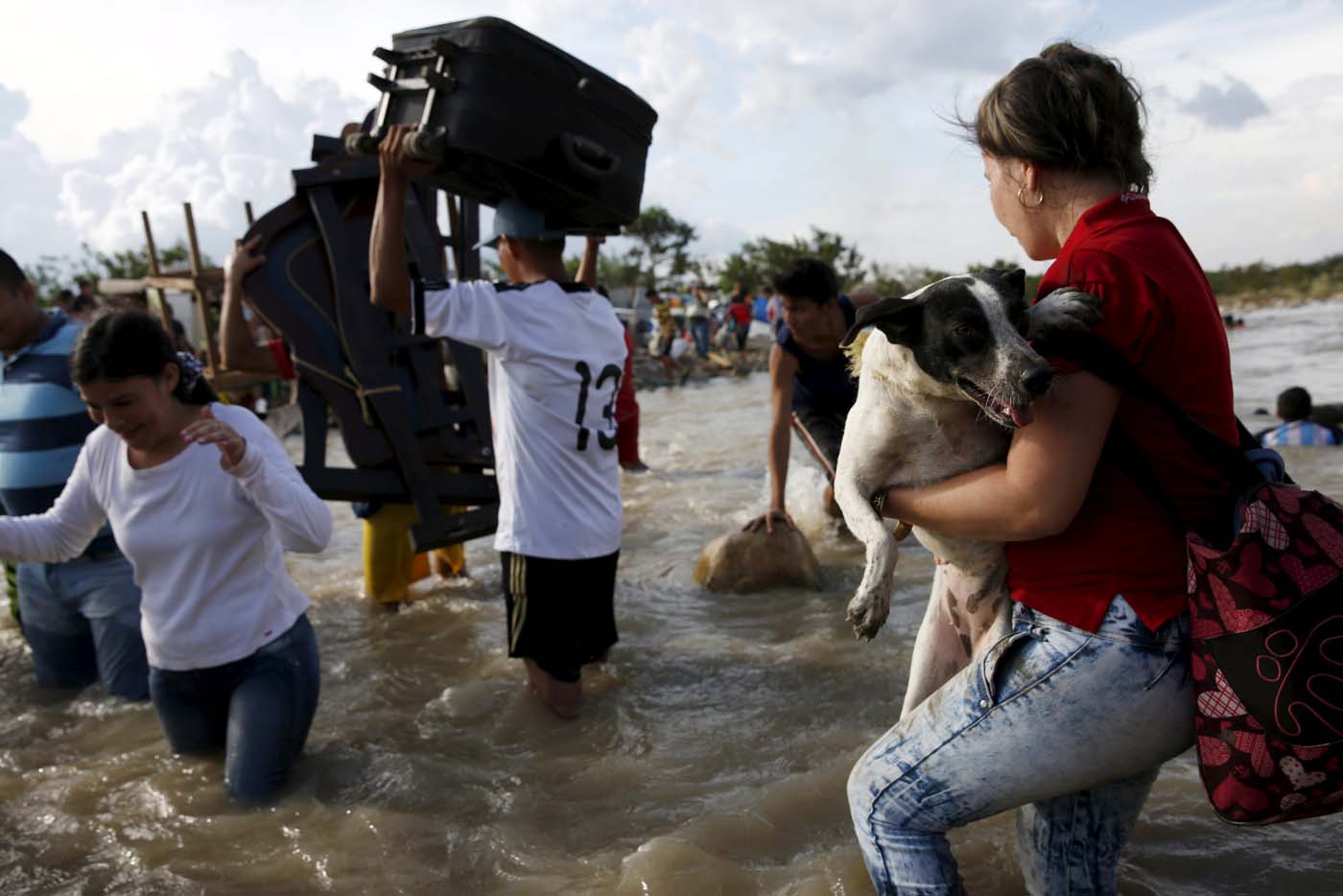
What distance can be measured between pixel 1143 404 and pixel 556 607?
2724 mm

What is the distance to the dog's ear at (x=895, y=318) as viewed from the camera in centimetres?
201

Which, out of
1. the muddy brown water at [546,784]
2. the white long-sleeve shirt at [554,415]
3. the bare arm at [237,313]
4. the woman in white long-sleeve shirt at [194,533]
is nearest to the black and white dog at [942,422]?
the muddy brown water at [546,784]

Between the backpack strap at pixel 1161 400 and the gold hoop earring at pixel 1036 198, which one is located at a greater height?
the gold hoop earring at pixel 1036 198

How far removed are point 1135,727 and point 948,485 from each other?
0.59m

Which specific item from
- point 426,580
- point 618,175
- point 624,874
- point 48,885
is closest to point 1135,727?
point 624,874

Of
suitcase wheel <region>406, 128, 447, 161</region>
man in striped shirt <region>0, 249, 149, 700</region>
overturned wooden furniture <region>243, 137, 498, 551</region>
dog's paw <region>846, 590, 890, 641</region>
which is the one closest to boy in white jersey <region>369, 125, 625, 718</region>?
suitcase wheel <region>406, 128, 447, 161</region>

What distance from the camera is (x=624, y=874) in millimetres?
3164

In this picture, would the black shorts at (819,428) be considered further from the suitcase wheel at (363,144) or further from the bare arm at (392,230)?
the suitcase wheel at (363,144)

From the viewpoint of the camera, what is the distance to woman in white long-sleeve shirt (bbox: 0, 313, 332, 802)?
3.48 metres

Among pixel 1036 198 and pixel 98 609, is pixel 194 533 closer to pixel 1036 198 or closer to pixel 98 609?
pixel 98 609

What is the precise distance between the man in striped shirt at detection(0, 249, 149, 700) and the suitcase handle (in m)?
2.62

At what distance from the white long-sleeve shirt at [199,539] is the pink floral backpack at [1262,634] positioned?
2.89m

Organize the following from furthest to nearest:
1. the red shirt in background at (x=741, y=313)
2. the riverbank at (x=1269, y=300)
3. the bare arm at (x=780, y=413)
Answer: the riverbank at (x=1269, y=300)
the red shirt in background at (x=741, y=313)
the bare arm at (x=780, y=413)

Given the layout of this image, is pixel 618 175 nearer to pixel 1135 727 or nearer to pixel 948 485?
pixel 948 485
